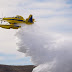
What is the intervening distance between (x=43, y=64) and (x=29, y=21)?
15.5 metres

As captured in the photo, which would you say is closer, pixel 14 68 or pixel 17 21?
pixel 17 21

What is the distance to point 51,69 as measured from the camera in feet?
273

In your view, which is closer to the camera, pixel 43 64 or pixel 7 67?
pixel 43 64

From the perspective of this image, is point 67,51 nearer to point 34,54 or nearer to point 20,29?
point 34,54

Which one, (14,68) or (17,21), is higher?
(14,68)

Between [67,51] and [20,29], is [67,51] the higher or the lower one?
the lower one

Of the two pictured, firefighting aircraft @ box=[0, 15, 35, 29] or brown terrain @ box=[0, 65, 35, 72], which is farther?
brown terrain @ box=[0, 65, 35, 72]

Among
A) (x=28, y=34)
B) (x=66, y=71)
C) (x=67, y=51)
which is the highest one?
(x=28, y=34)

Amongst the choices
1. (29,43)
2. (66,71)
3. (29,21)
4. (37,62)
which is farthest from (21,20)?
(66,71)

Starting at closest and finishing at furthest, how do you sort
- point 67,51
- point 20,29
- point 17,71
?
point 20,29 → point 67,51 → point 17,71

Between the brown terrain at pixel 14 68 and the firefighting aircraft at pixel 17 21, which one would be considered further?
the brown terrain at pixel 14 68

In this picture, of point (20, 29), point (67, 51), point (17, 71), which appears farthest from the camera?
point (17, 71)

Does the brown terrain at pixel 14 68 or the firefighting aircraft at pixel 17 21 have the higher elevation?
the brown terrain at pixel 14 68

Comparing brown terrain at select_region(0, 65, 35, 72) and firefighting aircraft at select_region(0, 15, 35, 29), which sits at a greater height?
brown terrain at select_region(0, 65, 35, 72)
